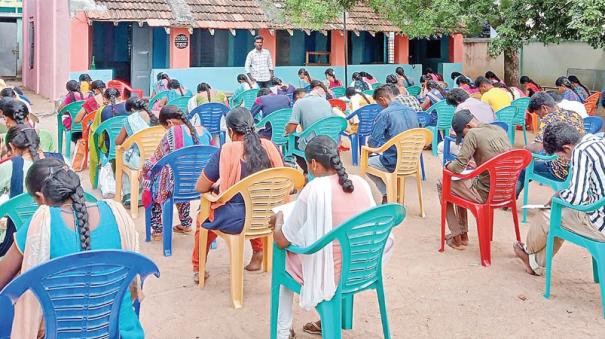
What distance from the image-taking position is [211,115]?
29.8ft

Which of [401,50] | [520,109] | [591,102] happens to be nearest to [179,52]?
[401,50]

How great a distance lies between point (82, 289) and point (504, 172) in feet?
12.0

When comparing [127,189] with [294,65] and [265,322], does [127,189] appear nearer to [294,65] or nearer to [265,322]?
[265,322]

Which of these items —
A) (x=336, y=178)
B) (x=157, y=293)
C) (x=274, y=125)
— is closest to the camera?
(x=336, y=178)

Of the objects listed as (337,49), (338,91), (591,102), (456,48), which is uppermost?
(456,48)

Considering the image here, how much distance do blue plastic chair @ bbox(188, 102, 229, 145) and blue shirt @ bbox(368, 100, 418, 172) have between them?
287 centimetres

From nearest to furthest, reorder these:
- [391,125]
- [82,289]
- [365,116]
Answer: [82,289]
[391,125]
[365,116]

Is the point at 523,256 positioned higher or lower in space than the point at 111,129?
lower

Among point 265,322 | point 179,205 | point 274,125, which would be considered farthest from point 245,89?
point 265,322

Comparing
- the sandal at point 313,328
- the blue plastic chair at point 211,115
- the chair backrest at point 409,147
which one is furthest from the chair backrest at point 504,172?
the blue plastic chair at point 211,115

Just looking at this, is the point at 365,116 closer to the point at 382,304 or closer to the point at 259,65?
the point at 259,65

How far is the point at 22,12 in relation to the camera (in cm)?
2025

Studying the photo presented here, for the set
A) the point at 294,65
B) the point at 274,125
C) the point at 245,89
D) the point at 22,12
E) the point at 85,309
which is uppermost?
the point at 22,12

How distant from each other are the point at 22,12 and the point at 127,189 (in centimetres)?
1564
